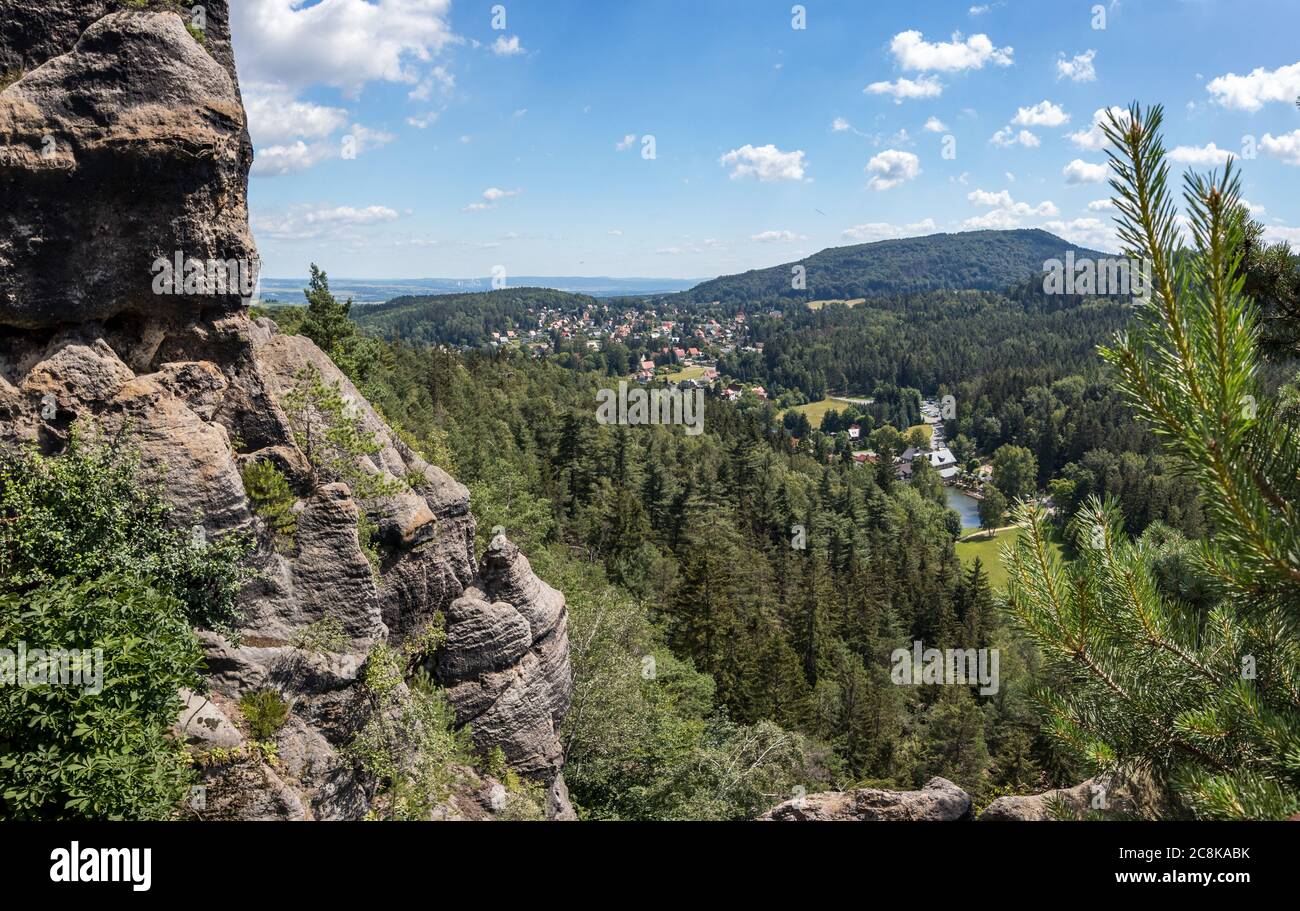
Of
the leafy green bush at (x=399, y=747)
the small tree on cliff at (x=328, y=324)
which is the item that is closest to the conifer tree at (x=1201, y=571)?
the leafy green bush at (x=399, y=747)

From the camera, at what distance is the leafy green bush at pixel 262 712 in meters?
11.1

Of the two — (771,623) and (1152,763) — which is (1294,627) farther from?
(771,623)

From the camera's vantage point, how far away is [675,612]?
39.9 m

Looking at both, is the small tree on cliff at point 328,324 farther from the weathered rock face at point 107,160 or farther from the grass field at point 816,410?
the grass field at point 816,410

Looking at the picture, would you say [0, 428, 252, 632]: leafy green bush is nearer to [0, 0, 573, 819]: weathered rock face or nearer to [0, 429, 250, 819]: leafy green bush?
[0, 429, 250, 819]: leafy green bush

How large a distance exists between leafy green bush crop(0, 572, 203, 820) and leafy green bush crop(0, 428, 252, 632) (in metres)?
1.23

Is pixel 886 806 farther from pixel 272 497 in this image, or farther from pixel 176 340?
pixel 176 340

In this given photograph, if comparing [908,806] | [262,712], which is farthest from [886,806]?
[262,712]

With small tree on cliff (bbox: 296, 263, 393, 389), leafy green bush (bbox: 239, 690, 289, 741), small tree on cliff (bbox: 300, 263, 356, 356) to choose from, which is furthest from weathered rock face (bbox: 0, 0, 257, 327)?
small tree on cliff (bbox: 300, 263, 356, 356)

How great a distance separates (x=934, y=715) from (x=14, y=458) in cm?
4257

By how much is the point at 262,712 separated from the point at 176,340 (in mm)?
6735

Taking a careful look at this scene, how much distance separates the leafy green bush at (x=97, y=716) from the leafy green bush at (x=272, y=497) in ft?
Answer: 13.6

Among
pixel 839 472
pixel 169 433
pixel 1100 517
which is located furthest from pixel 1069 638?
pixel 839 472

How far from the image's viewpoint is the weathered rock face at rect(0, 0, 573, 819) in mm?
10625
